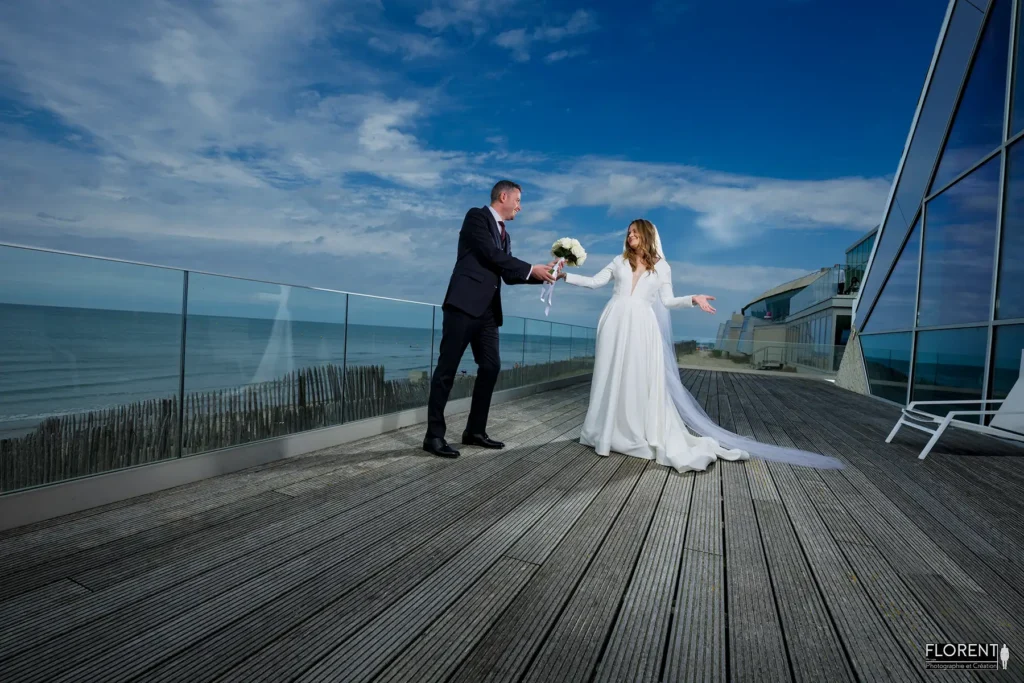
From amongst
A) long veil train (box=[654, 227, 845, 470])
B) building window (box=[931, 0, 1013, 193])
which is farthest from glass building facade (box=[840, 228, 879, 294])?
long veil train (box=[654, 227, 845, 470])

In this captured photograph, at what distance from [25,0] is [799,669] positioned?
→ 237ft

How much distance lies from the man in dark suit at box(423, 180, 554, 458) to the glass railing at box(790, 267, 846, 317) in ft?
54.4

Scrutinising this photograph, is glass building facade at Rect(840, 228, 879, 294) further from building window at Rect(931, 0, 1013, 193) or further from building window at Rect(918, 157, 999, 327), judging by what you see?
building window at Rect(931, 0, 1013, 193)

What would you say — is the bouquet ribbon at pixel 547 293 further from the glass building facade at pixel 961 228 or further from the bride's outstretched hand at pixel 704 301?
the glass building facade at pixel 961 228

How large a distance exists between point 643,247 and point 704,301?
0.62 meters

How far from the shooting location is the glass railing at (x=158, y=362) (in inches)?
79.4

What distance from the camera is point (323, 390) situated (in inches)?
141

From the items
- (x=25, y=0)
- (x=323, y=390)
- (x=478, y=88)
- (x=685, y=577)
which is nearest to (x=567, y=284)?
(x=323, y=390)

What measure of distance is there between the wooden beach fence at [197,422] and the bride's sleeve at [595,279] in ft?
5.63

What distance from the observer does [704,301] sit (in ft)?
11.9

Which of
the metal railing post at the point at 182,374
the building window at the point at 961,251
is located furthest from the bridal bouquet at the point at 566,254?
the building window at the point at 961,251

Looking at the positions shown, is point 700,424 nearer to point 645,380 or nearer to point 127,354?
point 645,380

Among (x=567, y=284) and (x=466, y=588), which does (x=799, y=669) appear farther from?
(x=567, y=284)

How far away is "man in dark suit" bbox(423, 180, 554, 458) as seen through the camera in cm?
336
